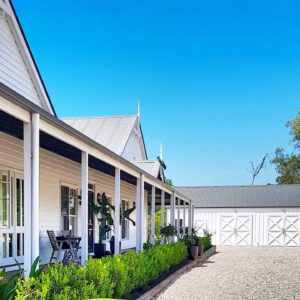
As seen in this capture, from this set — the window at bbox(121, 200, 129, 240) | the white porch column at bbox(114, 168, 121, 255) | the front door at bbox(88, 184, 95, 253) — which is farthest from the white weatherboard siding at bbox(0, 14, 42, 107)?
the window at bbox(121, 200, 129, 240)

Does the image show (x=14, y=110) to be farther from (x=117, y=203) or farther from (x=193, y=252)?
(x=193, y=252)

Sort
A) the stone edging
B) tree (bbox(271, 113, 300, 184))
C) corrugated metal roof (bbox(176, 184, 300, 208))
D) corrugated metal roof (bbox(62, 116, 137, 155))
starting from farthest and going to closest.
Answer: tree (bbox(271, 113, 300, 184)), corrugated metal roof (bbox(176, 184, 300, 208)), corrugated metal roof (bbox(62, 116, 137, 155)), the stone edging

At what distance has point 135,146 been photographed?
2247 centimetres

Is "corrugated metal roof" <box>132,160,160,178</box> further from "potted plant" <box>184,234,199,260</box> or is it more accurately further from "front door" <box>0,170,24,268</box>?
"front door" <box>0,170,24,268</box>

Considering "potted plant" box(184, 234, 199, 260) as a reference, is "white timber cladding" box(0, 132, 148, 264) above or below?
above

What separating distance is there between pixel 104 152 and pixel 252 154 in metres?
54.1

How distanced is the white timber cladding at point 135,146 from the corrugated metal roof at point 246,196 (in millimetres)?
11547

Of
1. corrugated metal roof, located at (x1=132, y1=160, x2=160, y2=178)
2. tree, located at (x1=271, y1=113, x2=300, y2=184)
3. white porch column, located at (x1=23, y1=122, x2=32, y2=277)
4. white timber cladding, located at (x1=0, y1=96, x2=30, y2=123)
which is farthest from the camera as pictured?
tree, located at (x1=271, y1=113, x2=300, y2=184)

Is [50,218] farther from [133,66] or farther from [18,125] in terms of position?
[133,66]

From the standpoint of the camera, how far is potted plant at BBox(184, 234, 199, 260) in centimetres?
1620

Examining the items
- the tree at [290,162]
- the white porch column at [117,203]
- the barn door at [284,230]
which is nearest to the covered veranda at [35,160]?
the white porch column at [117,203]

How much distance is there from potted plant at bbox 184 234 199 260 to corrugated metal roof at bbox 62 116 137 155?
4773 mm

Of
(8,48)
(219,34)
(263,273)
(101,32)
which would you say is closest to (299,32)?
(219,34)

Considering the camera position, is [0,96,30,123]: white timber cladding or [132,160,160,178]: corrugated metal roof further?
[132,160,160,178]: corrugated metal roof
